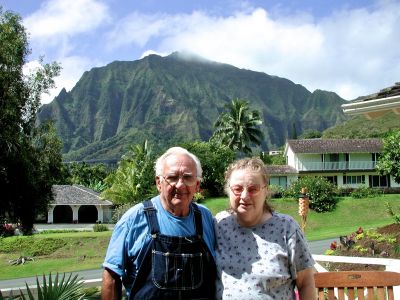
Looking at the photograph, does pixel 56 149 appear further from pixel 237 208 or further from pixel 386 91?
pixel 237 208

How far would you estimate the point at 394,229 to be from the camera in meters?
15.8

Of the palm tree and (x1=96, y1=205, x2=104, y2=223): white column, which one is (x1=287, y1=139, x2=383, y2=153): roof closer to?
the palm tree

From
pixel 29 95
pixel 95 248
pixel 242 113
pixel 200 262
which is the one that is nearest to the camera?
pixel 200 262

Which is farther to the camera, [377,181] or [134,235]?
[377,181]

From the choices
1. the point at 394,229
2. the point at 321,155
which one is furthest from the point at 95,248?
the point at 321,155

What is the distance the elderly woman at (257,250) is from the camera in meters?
3.24

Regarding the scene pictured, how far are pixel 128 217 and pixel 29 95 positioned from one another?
65.6 feet

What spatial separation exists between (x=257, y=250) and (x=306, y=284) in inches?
14.9

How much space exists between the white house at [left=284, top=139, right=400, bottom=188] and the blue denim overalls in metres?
52.2

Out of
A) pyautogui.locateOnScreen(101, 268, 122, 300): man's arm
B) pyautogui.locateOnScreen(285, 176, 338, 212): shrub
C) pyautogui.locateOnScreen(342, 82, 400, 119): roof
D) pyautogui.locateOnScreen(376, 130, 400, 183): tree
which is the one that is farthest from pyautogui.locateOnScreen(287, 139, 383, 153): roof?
pyautogui.locateOnScreen(101, 268, 122, 300): man's arm

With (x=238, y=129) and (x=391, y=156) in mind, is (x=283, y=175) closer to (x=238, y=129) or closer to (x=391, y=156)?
(x=238, y=129)

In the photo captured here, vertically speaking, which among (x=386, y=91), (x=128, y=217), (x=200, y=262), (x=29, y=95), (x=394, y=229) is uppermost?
(x=29, y=95)

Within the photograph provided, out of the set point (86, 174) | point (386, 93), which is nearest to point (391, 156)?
point (386, 93)

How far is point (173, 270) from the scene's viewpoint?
3.24m
